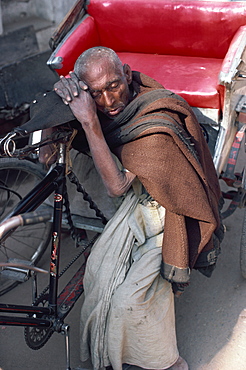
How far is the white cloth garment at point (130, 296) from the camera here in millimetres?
2193

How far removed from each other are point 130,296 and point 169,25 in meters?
2.15

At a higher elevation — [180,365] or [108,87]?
[108,87]

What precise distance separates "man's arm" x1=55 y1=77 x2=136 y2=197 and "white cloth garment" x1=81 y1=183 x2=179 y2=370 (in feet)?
1.04

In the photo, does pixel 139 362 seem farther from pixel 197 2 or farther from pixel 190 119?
pixel 197 2

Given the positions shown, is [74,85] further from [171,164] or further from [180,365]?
[180,365]

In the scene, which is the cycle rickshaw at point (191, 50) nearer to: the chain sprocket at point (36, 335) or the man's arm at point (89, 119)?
the man's arm at point (89, 119)

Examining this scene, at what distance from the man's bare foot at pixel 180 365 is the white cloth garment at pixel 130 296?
0.29 feet

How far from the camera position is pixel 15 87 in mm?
4391

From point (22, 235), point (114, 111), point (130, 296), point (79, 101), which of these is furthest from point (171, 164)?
point (22, 235)

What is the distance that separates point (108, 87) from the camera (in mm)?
2086

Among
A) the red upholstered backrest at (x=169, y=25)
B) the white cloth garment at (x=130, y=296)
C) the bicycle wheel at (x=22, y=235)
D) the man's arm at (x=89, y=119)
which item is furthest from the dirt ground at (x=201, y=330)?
the red upholstered backrest at (x=169, y=25)

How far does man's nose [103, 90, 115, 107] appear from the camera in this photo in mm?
2105

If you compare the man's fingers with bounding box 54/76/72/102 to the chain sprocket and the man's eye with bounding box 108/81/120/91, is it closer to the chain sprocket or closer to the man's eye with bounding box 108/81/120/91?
the man's eye with bounding box 108/81/120/91

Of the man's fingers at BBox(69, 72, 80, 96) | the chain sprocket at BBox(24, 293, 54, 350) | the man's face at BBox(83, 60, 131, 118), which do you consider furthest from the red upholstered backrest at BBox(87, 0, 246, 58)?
the chain sprocket at BBox(24, 293, 54, 350)
